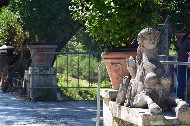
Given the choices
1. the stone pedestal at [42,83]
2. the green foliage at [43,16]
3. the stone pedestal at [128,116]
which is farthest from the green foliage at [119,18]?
the green foliage at [43,16]

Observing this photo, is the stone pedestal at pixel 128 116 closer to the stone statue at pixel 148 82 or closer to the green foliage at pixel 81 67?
the stone statue at pixel 148 82

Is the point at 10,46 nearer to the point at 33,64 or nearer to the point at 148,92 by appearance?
the point at 33,64

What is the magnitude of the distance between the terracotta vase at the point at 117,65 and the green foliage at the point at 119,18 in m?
0.21

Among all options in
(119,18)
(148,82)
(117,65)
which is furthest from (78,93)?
(148,82)

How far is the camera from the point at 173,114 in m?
5.20

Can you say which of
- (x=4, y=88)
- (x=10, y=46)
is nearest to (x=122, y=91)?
(x=4, y=88)

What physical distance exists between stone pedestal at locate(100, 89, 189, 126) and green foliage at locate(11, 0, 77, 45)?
571cm

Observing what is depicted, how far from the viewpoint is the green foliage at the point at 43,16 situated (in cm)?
1224

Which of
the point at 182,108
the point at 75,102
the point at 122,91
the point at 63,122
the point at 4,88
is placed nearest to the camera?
the point at 182,108

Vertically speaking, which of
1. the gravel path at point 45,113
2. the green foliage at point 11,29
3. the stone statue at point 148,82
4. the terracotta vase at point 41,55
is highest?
the green foliage at point 11,29

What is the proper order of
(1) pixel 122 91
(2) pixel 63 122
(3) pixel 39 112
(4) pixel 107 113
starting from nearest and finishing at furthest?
(1) pixel 122 91 < (4) pixel 107 113 < (2) pixel 63 122 < (3) pixel 39 112

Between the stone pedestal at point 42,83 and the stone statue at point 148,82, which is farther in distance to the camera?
the stone pedestal at point 42,83

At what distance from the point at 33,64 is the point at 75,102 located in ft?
4.86

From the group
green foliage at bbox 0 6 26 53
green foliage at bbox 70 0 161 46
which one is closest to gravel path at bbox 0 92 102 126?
green foliage at bbox 70 0 161 46
